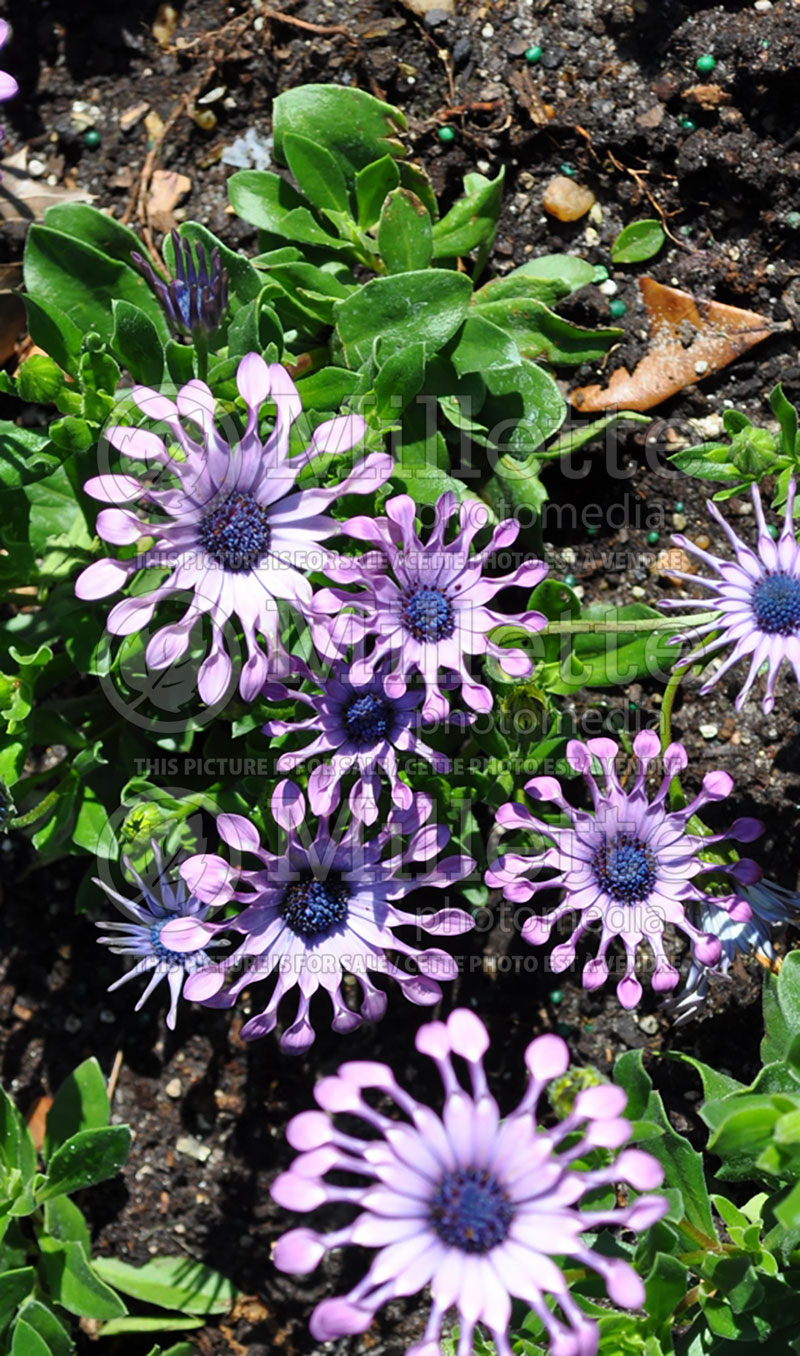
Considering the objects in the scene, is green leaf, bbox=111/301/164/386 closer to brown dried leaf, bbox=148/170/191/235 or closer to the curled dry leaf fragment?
brown dried leaf, bbox=148/170/191/235

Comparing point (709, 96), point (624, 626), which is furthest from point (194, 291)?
point (709, 96)

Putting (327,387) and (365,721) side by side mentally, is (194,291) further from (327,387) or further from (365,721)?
(365,721)

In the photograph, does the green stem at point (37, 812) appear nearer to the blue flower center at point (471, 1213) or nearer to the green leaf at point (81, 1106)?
the green leaf at point (81, 1106)

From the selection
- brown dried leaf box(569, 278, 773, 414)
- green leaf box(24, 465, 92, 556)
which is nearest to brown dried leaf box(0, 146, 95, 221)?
green leaf box(24, 465, 92, 556)

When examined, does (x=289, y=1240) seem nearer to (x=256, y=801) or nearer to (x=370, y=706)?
(x=370, y=706)

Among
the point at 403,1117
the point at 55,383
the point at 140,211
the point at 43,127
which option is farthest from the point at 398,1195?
the point at 43,127

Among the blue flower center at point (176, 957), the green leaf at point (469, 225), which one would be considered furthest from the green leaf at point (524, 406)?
the blue flower center at point (176, 957)
